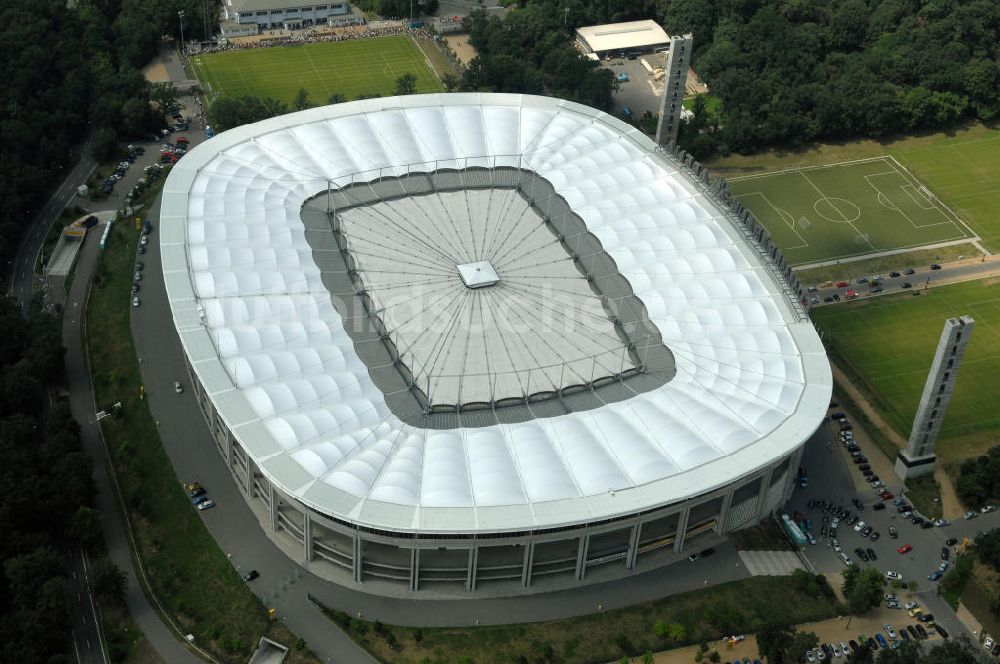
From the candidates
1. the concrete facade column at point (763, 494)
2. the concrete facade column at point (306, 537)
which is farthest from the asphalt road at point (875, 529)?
the concrete facade column at point (306, 537)

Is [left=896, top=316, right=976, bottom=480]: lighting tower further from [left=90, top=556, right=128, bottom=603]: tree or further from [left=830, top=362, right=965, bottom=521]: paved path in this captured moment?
[left=90, top=556, right=128, bottom=603]: tree

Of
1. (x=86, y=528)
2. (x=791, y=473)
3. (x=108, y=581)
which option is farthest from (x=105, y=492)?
(x=791, y=473)

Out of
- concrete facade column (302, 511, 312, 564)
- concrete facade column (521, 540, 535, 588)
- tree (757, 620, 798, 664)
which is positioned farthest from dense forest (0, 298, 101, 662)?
tree (757, 620, 798, 664)

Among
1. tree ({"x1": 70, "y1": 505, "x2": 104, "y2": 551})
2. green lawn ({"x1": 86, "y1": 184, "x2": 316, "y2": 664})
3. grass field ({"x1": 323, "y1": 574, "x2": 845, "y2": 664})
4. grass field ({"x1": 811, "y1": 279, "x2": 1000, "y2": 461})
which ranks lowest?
grass field ({"x1": 811, "y1": 279, "x2": 1000, "y2": 461})

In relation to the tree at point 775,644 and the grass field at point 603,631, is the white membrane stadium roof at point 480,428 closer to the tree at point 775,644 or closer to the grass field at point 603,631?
the grass field at point 603,631

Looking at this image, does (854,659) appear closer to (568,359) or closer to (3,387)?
(568,359)
